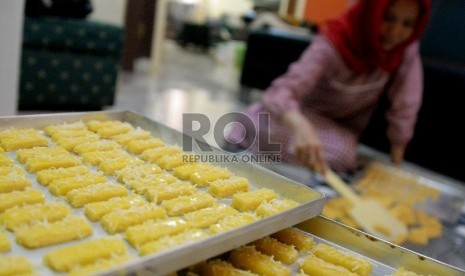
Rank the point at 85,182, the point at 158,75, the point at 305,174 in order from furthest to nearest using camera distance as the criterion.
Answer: the point at 158,75 < the point at 305,174 < the point at 85,182

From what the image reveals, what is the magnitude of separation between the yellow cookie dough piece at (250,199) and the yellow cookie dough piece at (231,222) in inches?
1.3

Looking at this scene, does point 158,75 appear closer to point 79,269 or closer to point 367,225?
point 367,225

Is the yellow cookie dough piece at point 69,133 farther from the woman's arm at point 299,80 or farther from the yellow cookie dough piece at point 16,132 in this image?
the woman's arm at point 299,80

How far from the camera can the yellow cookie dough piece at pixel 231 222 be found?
771mm

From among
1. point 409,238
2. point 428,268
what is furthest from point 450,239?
point 428,268

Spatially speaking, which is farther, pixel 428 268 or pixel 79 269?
pixel 428 268

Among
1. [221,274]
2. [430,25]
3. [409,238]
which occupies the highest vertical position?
[430,25]

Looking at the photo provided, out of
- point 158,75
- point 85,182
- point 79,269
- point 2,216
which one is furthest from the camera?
point 158,75

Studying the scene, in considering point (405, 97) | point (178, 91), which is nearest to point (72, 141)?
point (405, 97)

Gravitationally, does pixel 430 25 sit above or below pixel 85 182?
above

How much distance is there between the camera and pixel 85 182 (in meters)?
0.90

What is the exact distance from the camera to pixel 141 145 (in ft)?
3.63

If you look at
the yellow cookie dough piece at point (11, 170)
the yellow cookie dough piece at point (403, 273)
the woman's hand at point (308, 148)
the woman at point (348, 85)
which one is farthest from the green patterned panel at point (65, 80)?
the yellow cookie dough piece at point (403, 273)

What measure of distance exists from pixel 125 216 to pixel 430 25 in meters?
3.62
